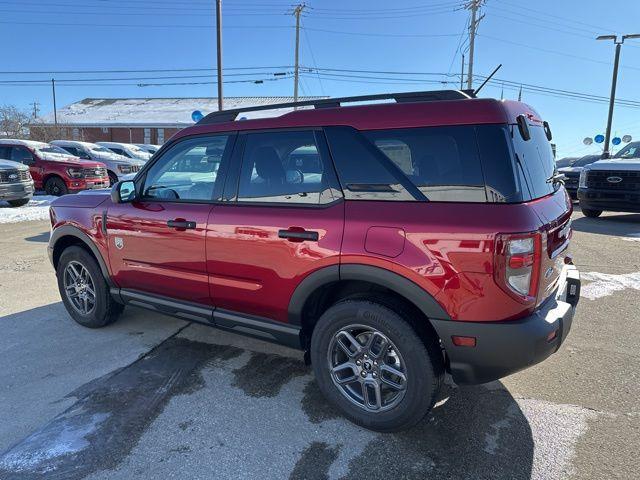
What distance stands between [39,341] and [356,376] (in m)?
2.99

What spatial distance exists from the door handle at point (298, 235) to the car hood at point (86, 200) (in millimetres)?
2050

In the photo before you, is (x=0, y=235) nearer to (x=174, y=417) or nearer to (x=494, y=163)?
(x=174, y=417)

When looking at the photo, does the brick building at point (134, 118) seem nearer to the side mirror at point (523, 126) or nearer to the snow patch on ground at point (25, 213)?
the snow patch on ground at point (25, 213)

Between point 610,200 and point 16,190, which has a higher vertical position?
point 610,200

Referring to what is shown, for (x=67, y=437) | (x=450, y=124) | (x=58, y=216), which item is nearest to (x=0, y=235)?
Result: (x=58, y=216)

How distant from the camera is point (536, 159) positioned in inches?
108

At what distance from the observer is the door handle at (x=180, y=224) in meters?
3.32

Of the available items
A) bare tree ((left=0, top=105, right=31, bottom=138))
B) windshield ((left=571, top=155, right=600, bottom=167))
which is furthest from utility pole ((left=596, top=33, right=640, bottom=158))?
bare tree ((left=0, top=105, right=31, bottom=138))

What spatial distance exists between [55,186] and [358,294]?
557 inches

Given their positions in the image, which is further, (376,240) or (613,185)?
(613,185)

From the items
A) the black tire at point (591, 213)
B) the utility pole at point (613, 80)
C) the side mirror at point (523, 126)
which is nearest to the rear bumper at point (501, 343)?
the side mirror at point (523, 126)

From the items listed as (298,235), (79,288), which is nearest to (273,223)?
(298,235)

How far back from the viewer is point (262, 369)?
11.6ft

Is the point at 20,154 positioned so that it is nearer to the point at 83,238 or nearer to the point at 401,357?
the point at 83,238
